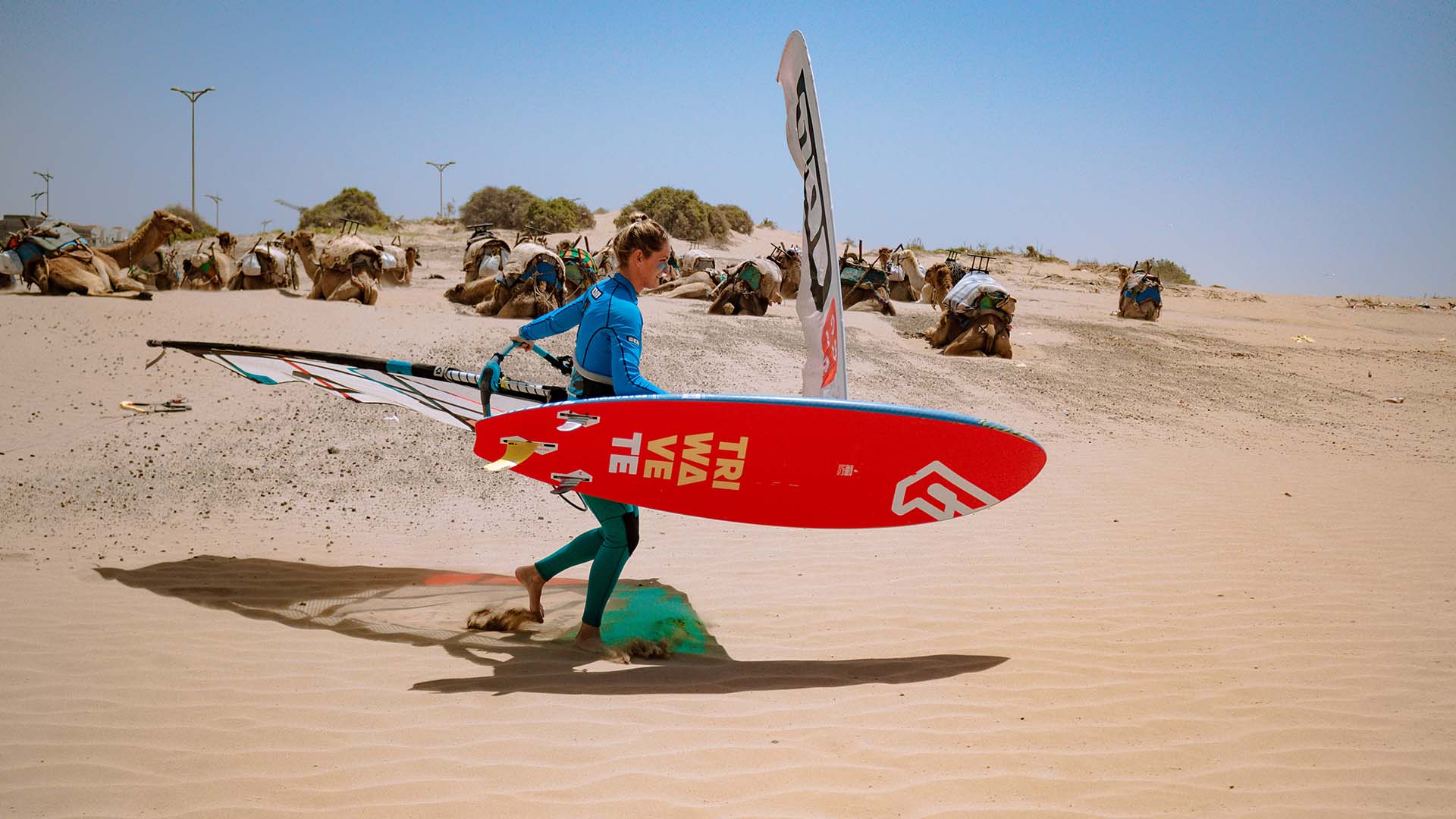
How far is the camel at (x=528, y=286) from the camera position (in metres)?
13.3

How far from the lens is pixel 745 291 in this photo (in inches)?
651

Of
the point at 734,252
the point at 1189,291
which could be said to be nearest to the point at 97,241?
the point at 734,252

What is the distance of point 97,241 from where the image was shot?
27578mm

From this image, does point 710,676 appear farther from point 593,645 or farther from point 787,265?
point 787,265

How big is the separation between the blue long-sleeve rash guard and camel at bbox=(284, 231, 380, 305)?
11.8m

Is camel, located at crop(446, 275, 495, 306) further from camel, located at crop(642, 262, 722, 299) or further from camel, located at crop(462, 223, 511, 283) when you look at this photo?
camel, located at crop(642, 262, 722, 299)

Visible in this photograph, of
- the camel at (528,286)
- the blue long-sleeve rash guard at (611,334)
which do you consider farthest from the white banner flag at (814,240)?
the camel at (528,286)

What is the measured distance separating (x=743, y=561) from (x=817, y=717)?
217cm

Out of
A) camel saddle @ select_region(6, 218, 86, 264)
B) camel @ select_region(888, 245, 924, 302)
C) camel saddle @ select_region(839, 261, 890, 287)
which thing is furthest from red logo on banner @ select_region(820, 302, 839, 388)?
camel @ select_region(888, 245, 924, 302)

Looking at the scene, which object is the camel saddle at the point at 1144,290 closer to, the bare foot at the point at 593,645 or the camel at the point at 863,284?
the camel at the point at 863,284

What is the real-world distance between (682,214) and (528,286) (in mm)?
21114

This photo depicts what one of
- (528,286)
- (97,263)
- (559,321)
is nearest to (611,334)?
(559,321)

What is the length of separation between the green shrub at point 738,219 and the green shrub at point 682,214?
11.8 feet

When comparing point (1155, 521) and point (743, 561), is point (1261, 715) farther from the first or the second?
point (1155, 521)
